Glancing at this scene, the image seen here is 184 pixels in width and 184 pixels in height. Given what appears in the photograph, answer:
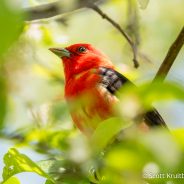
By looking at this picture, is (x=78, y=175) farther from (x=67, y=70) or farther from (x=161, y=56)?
(x=161, y=56)

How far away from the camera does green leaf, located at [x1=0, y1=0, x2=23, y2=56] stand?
0.85 m

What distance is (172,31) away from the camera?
655cm

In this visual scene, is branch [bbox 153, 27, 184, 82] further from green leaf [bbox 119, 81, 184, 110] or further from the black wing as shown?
the black wing

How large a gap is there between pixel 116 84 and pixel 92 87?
0.18 metres

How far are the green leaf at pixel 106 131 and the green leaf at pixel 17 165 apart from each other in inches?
17.0

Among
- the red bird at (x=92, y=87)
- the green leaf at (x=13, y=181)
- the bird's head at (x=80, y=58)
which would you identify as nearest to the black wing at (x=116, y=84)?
the red bird at (x=92, y=87)

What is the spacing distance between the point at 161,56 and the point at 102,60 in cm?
154

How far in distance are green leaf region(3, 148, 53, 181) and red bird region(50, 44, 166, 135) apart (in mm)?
1167

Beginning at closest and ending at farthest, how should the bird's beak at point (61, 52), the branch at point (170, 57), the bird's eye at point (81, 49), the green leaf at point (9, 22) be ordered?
the green leaf at point (9, 22)
the branch at point (170, 57)
the bird's beak at point (61, 52)
the bird's eye at point (81, 49)

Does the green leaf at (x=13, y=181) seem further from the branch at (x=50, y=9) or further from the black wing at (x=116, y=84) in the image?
the black wing at (x=116, y=84)

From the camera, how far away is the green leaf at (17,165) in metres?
1.63

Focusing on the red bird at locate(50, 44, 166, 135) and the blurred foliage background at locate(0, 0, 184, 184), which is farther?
the red bird at locate(50, 44, 166, 135)

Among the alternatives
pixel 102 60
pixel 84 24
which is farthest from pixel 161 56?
pixel 102 60

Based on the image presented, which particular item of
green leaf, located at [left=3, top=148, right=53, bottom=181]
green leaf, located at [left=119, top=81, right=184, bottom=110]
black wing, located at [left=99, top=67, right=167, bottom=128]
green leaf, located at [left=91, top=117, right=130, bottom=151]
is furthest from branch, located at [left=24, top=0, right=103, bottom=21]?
green leaf, located at [left=119, top=81, right=184, bottom=110]
